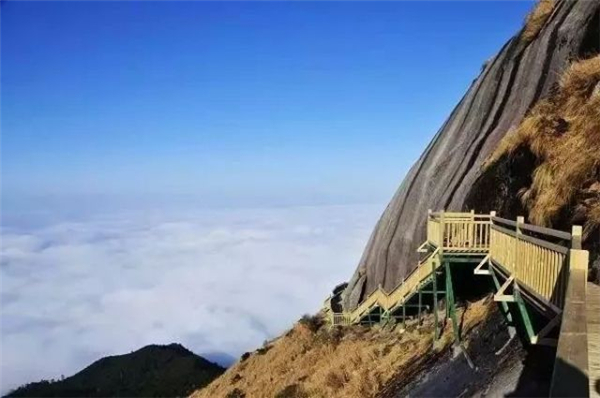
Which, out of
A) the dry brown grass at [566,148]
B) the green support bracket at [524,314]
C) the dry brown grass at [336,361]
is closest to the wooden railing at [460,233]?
the dry brown grass at [566,148]

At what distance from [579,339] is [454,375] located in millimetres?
7875

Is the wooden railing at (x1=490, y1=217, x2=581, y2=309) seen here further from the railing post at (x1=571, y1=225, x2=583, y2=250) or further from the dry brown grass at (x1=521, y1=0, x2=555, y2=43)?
the dry brown grass at (x1=521, y1=0, x2=555, y2=43)

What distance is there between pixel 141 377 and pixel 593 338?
160 ft

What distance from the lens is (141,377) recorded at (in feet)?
164

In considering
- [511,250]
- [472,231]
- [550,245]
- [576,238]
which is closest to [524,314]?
[550,245]

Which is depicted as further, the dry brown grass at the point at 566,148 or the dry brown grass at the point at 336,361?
the dry brown grass at the point at 336,361

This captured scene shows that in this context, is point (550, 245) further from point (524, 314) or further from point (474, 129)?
point (474, 129)

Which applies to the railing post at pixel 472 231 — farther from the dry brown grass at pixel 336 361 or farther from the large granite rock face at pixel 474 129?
the large granite rock face at pixel 474 129

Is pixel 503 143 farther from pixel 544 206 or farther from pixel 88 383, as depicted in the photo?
pixel 88 383

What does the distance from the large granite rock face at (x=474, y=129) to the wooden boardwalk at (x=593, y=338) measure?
1608cm

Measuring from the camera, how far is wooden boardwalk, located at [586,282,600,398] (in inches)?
225

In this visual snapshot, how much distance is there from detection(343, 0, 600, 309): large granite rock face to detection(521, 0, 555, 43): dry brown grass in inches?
12.3

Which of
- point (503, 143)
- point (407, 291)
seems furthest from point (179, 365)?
point (503, 143)

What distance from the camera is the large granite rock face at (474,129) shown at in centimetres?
2333
